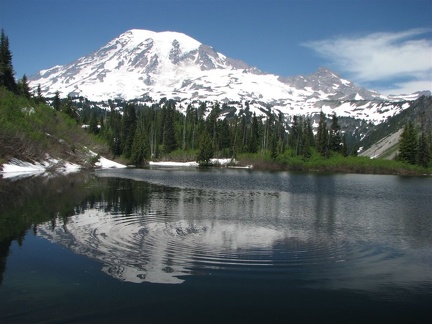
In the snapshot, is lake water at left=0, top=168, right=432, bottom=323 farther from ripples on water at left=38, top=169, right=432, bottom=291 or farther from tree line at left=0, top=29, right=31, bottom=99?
tree line at left=0, top=29, right=31, bottom=99

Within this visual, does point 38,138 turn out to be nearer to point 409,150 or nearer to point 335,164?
point 335,164

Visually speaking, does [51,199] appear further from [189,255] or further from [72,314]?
[72,314]

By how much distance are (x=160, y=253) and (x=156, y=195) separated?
21203 millimetres

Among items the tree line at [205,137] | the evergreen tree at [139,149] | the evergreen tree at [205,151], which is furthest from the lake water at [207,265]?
the evergreen tree at [205,151]

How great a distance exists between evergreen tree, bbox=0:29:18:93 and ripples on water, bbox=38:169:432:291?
8004 centimetres

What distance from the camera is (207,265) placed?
1452 cm

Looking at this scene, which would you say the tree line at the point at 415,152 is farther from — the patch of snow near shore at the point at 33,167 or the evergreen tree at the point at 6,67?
the evergreen tree at the point at 6,67

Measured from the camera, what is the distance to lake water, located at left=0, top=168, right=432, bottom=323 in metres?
10.5

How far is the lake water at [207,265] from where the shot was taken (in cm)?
1053

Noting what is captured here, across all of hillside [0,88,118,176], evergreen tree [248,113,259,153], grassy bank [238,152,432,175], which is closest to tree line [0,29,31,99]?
hillside [0,88,118,176]

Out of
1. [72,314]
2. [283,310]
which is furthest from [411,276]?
[72,314]

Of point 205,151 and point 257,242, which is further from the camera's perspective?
point 205,151

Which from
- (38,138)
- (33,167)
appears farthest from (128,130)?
(33,167)

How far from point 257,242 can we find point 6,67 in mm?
96092
